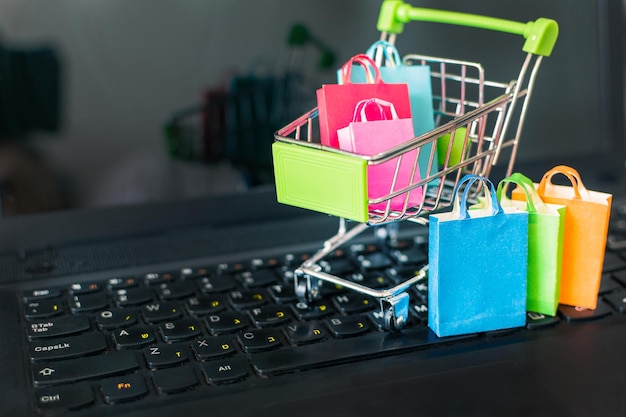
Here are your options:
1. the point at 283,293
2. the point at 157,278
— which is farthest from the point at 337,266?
the point at 157,278

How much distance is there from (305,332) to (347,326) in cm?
4

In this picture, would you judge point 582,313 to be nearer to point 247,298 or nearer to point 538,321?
point 538,321

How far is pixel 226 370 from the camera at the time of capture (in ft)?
1.93

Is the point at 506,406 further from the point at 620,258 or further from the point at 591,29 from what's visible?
the point at 591,29

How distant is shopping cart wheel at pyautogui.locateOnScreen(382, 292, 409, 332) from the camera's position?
644 millimetres

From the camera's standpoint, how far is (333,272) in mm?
772

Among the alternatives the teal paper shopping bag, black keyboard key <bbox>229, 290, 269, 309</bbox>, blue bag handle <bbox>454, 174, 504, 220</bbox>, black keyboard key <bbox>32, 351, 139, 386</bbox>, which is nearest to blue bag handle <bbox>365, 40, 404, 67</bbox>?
the teal paper shopping bag

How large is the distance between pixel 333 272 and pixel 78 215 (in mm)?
307

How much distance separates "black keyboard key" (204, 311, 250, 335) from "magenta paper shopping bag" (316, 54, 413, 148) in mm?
177

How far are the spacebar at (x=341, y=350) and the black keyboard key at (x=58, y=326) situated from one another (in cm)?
16

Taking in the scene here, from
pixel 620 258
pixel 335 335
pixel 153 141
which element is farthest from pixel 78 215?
pixel 620 258

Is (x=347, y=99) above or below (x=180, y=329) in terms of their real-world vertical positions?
above

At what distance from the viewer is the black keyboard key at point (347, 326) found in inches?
25.5

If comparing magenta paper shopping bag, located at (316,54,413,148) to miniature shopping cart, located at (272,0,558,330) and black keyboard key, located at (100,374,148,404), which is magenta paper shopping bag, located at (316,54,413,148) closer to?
miniature shopping cart, located at (272,0,558,330)
